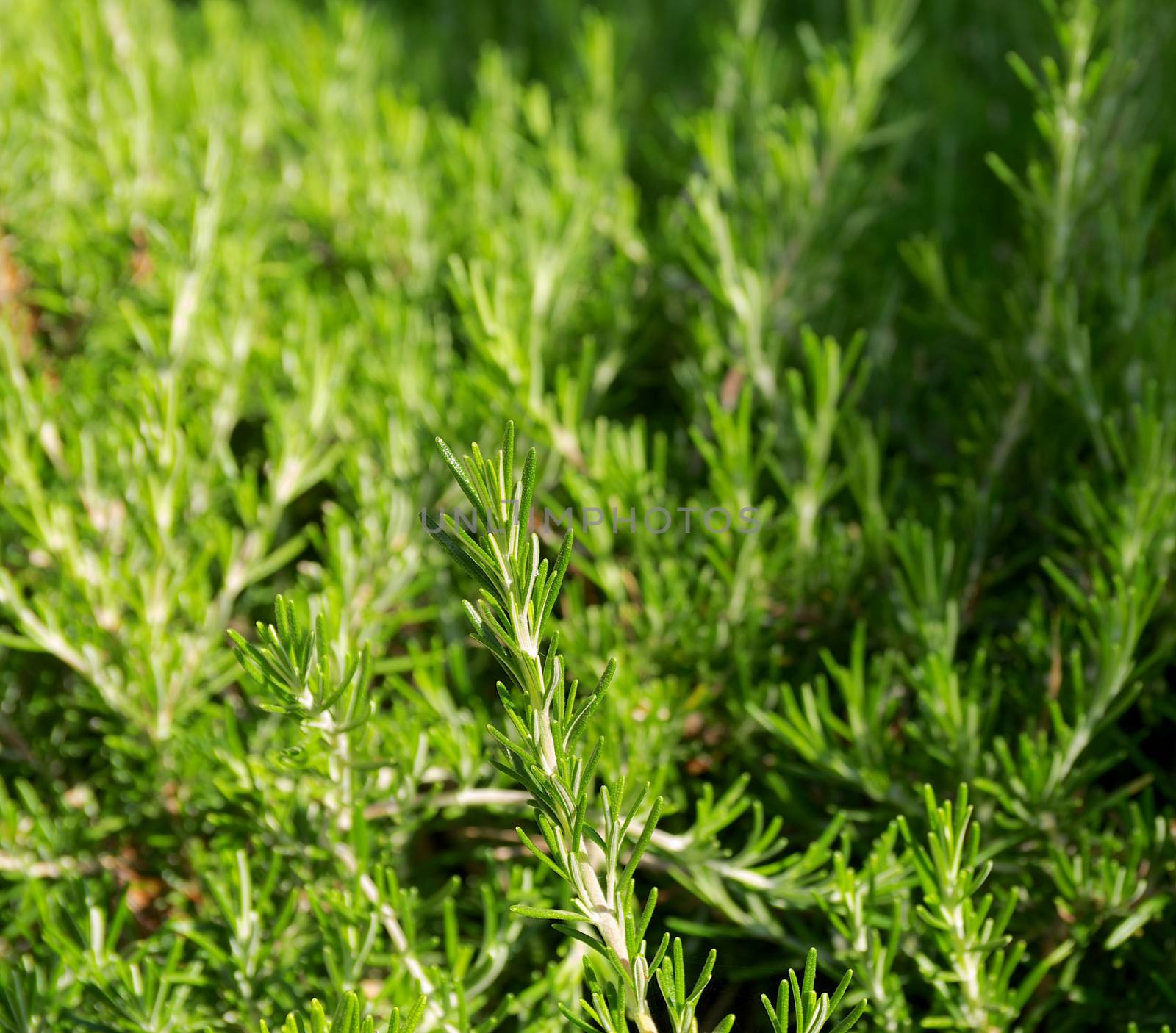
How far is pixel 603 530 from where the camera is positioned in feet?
3.68

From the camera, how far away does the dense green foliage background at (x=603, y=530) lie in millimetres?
941

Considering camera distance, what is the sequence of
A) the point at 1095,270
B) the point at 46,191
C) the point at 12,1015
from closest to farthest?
1. the point at 12,1015
2. the point at 1095,270
3. the point at 46,191

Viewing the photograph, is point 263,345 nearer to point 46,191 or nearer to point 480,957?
point 46,191

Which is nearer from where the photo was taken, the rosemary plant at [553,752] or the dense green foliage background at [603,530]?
the rosemary plant at [553,752]

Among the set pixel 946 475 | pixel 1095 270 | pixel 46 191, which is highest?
pixel 46 191

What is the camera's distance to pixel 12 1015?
2.86 feet

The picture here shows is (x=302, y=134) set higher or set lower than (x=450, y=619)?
higher

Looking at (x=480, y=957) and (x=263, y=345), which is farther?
(x=263, y=345)

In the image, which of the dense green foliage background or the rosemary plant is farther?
the dense green foliage background

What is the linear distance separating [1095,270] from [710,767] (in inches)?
31.9

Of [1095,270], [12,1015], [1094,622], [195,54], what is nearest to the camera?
[12,1015]

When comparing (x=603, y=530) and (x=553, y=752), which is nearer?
(x=553, y=752)

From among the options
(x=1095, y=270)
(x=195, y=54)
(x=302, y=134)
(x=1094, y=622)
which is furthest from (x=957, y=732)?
(x=195, y=54)

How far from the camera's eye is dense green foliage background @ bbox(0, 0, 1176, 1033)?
0.94 meters
